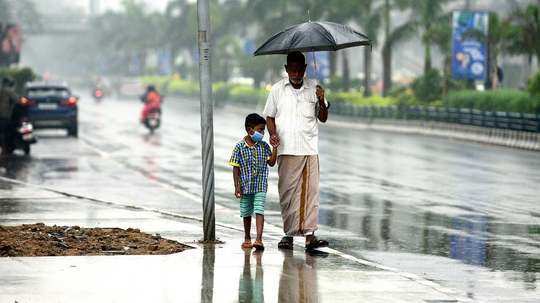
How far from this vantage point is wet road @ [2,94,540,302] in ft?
46.2

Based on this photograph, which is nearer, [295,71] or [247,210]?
[295,71]

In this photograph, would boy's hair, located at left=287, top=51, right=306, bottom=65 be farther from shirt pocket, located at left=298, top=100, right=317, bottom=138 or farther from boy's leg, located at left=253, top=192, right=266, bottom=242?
boy's leg, located at left=253, top=192, right=266, bottom=242

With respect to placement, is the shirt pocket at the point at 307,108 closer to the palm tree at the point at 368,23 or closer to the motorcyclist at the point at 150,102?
the motorcyclist at the point at 150,102

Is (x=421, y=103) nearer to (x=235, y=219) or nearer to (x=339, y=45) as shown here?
(x=235, y=219)

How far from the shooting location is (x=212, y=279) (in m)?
11.7

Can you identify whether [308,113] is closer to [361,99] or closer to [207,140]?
[207,140]

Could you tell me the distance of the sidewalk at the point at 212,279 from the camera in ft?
35.5

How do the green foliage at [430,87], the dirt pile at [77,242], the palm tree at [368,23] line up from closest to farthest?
the dirt pile at [77,242]
the green foliage at [430,87]
the palm tree at [368,23]

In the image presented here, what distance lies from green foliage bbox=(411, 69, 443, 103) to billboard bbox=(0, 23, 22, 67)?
1725cm

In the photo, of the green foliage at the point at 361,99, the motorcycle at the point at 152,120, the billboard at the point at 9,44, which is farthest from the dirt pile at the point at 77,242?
the billboard at the point at 9,44

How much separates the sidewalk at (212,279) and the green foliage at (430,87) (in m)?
41.9

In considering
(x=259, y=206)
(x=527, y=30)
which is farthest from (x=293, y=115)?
(x=527, y=30)

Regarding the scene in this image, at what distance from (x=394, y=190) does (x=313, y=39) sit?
385 inches

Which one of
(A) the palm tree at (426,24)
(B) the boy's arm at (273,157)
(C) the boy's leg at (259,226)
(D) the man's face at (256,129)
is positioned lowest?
(C) the boy's leg at (259,226)
